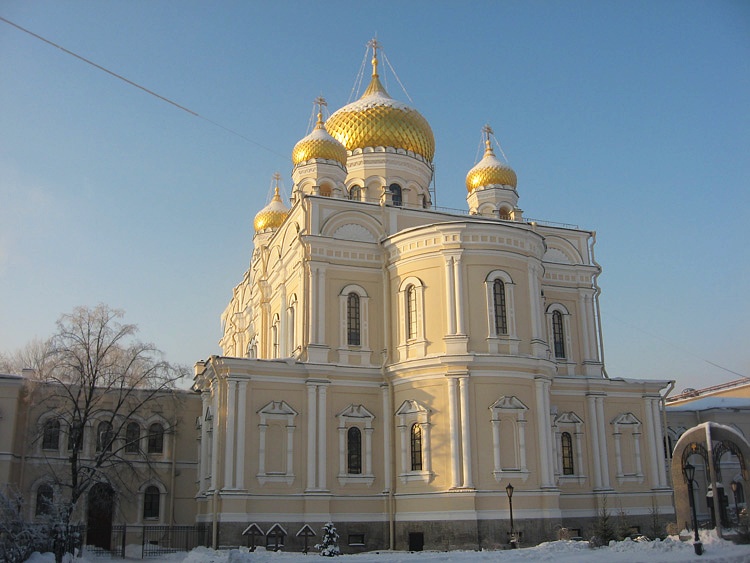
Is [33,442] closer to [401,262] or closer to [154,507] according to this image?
[154,507]

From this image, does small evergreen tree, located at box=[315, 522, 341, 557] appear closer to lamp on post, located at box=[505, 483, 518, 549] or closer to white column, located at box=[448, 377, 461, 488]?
white column, located at box=[448, 377, 461, 488]

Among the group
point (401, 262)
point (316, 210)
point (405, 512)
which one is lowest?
point (405, 512)

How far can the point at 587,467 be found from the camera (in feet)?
85.2

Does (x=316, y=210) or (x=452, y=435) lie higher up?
(x=316, y=210)

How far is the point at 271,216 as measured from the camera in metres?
37.2

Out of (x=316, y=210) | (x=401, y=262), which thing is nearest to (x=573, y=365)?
(x=401, y=262)

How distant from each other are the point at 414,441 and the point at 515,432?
2.93m

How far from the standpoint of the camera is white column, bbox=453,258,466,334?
23.2 meters

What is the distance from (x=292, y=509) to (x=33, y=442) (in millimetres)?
9954

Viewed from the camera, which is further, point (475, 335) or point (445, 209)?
point (445, 209)

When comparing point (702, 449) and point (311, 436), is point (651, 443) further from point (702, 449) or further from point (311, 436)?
point (311, 436)

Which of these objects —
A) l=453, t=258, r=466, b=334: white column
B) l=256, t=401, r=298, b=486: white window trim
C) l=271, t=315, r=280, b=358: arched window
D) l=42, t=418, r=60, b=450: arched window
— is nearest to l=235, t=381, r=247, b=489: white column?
l=256, t=401, r=298, b=486: white window trim

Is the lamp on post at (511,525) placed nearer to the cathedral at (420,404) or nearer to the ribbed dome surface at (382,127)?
the cathedral at (420,404)

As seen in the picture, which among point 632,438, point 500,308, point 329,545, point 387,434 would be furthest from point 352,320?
point 632,438
